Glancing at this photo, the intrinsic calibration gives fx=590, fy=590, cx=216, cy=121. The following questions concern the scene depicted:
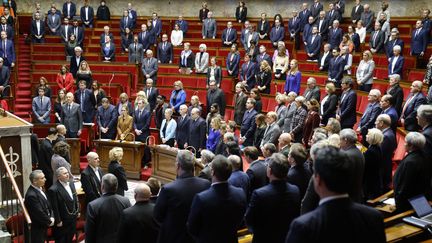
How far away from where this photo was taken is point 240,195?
374 centimetres

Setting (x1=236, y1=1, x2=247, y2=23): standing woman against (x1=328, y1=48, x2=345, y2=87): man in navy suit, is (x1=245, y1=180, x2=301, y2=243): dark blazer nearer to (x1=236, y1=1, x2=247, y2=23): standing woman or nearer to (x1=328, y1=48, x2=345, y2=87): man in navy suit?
(x1=328, y1=48, x2=345, y2=87): man in navy suit

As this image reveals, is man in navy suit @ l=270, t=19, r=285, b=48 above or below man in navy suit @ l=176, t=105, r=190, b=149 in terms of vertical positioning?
above

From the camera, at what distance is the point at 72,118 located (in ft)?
33.4

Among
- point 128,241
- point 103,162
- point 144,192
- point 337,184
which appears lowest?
point 103,162

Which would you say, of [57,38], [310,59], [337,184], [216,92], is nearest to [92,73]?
[57,38]

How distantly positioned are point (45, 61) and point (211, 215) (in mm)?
10402

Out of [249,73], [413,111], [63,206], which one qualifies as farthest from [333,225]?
[249,73]

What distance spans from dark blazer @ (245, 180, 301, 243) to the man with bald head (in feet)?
2.96

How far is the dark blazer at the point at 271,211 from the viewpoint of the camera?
359 centimetres

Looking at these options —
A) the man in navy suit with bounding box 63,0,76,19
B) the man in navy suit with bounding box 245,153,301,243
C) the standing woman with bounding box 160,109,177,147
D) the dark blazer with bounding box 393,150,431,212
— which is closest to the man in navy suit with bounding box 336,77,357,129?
the standing woman with bounding box 160,109,177,147

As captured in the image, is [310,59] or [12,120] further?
[310,59]

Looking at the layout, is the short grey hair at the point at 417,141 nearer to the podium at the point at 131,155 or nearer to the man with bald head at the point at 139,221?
the man with bald head at the point at 139,221

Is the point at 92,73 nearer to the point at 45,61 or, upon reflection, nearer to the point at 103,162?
the point at 45,61

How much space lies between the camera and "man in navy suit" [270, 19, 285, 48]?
43.0ft
